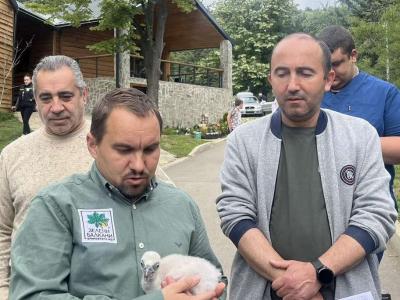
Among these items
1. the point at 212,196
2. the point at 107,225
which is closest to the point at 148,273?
the point at 107,225

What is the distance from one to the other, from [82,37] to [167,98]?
5686 millimetres

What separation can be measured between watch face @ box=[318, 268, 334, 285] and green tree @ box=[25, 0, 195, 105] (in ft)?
52.1

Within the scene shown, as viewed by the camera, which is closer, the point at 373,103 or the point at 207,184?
the point at 373,103

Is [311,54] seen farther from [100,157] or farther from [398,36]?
[398,36]

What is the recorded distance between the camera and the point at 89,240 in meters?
1.97

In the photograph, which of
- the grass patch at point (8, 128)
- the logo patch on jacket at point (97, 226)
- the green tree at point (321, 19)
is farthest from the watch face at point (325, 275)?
the green tree at point (321, 19)

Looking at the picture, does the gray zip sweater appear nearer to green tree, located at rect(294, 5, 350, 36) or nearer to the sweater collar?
the sweater collar

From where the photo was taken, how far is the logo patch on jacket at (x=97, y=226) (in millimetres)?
1981

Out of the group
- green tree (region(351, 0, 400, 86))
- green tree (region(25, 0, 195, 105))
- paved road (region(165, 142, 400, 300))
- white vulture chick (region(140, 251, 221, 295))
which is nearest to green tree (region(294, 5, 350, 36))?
green tree (region(351, 0, 400, 86))

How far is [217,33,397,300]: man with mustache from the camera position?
251cm

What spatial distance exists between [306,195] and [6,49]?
72.7ft

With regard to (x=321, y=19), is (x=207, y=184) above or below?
below

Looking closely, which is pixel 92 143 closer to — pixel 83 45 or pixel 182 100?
pixel 182 100

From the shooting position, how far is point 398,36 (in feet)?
58.9
